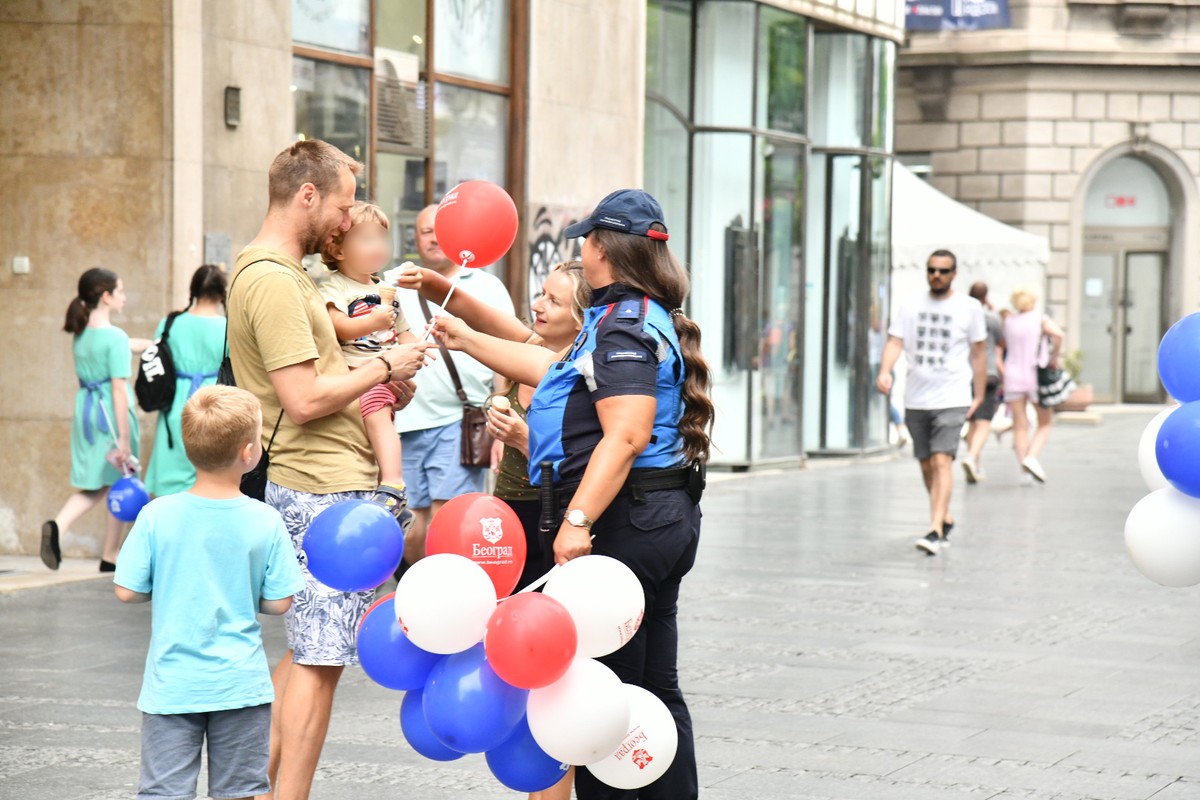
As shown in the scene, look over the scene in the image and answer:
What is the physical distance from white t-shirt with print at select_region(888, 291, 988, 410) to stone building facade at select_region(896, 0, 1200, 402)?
1838 cm

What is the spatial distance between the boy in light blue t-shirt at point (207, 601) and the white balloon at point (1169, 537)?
235 centimetres

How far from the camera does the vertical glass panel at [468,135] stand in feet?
→ 43.5

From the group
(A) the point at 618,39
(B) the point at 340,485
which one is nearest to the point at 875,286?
(A) the point at 618,39

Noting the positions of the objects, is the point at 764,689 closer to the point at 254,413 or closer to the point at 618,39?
the point at 254,413

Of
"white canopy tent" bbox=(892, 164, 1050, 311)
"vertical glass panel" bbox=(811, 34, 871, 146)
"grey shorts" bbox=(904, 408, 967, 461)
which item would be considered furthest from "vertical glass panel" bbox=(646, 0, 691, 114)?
"white canopy tent" bbox=(892, 164, 1050, 311)

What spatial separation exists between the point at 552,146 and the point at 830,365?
6.04m

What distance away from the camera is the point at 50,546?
966 centimetres

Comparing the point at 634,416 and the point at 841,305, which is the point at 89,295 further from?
the point at 841,305

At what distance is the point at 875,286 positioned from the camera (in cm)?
2025

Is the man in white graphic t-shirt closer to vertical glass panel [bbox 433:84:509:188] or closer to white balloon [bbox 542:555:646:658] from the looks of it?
vertical glass panel [bbox 433:84:509:188]

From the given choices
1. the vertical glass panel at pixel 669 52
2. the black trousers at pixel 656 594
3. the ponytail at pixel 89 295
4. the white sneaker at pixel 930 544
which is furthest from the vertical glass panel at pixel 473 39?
the black trousers at pixel 656 594

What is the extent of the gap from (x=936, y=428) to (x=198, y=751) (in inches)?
327

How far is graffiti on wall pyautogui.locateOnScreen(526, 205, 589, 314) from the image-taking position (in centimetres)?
1396

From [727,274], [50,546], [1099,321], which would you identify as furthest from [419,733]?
[1099,321]
